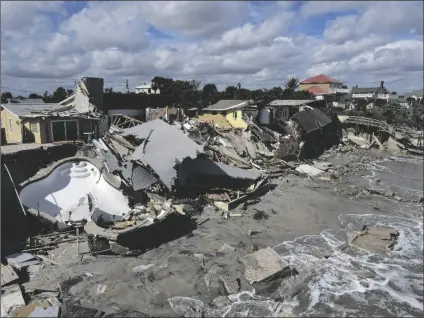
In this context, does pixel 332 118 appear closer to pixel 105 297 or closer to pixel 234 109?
pixel 234 109

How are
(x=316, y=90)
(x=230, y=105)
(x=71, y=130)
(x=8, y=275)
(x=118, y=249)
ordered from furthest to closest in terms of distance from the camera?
1. (x=316, y=90)
2. (x=230, y=105)
3. (x=71, y=130)
4. (x=118, y=249)
5. (x=8, y=275)

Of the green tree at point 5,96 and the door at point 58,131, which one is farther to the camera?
the green tree at point 5,96

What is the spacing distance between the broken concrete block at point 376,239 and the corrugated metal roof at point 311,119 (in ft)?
58.1

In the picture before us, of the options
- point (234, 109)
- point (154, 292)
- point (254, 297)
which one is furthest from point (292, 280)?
point (234, 109)

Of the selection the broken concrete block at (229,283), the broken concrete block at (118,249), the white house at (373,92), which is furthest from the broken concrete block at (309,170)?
the white house at (373,92)

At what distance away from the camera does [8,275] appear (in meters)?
11.0

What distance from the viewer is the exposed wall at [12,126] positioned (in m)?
21.0

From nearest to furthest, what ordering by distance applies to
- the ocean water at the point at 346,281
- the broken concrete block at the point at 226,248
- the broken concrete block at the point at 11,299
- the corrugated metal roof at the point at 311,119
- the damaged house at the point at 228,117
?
the broken concrete block at the point at 11,299, the ocean water at the point at 346,281, the broken concrete block at the point at 226,248, the damaged house at the point at 228,117, the corrugated metal roof at the point at 311,119

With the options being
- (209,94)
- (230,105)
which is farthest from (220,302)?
(209,94)

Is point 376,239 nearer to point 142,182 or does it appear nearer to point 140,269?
point 140,269

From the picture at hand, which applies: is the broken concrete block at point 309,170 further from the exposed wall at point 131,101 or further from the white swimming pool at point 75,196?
the exposed wall at point 131,101

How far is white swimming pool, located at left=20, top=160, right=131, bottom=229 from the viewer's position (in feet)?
47.9

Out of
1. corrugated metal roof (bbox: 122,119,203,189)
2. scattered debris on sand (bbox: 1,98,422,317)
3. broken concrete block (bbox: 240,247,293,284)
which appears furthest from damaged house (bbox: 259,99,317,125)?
broken concrete block (bbox: 240,247,293,284)

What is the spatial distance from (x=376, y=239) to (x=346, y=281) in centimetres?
347
